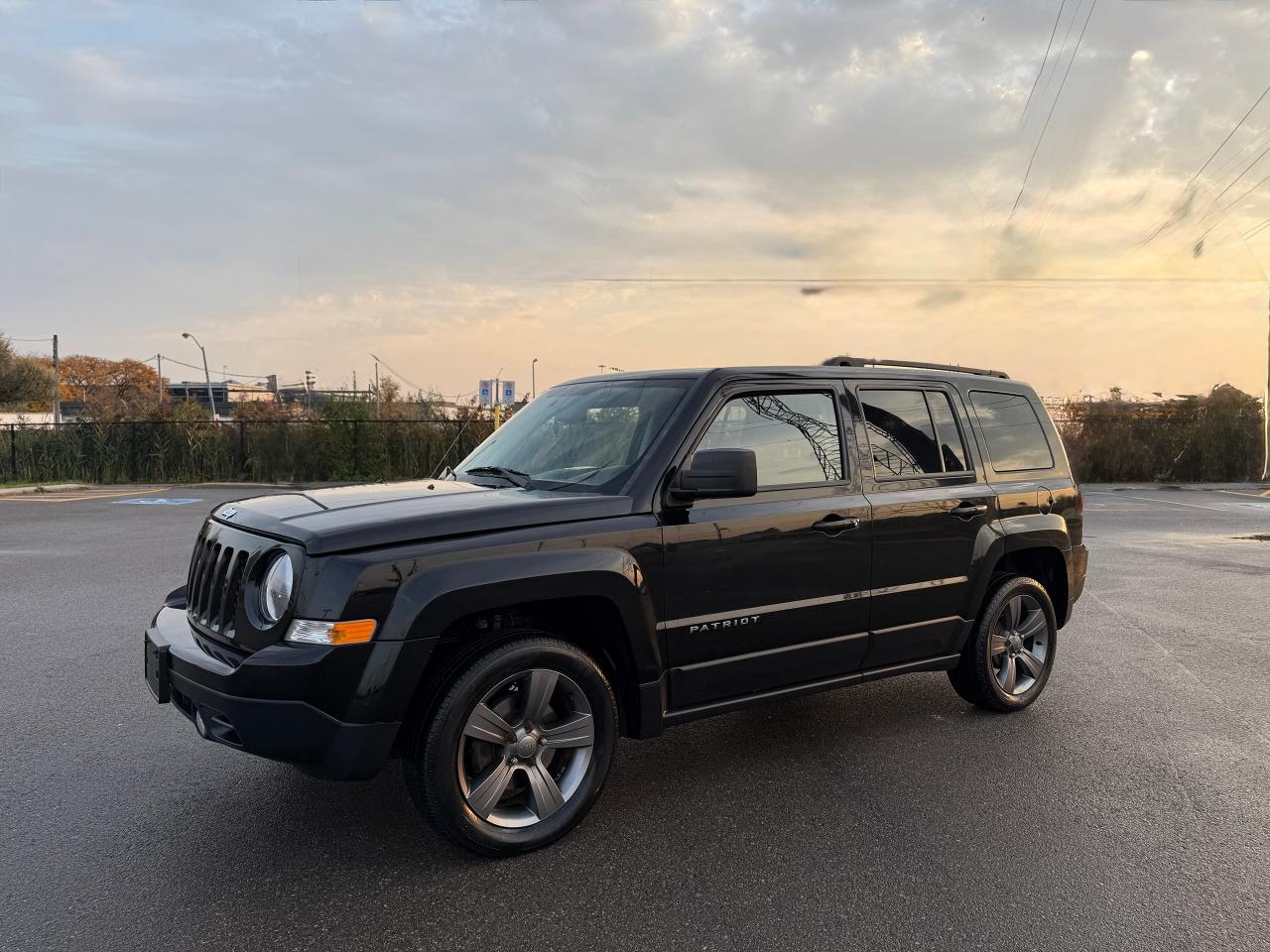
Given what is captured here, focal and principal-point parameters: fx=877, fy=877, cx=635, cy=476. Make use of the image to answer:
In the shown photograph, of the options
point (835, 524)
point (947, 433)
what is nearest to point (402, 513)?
point (835, 524)

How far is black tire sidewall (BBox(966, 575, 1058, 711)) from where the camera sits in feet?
16.0

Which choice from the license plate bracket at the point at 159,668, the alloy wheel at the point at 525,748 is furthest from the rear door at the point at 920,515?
the license plate bracket at the point at 159,668

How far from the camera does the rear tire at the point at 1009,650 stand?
4.88m

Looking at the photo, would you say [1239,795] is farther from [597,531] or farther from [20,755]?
[20,755]

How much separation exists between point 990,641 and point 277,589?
375cm

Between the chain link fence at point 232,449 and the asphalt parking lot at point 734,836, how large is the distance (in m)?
17.8

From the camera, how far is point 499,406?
924 inches

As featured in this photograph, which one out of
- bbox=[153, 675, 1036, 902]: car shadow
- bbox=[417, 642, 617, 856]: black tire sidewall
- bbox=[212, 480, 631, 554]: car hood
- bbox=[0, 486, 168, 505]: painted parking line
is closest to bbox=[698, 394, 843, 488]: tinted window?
bbox=[212, 480, 631, 554]: car hood

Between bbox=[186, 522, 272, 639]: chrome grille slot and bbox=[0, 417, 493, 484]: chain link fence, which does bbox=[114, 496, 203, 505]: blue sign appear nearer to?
bbox=[0, 417, 493, 484]: chain link fence

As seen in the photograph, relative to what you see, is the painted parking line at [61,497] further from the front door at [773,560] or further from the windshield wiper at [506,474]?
the front door at [773,560]

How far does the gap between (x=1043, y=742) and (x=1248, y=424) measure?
26.1 meters

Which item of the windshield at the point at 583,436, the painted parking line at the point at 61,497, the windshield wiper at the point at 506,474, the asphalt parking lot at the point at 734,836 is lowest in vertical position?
the asphalt parking lot at the point at 734,836

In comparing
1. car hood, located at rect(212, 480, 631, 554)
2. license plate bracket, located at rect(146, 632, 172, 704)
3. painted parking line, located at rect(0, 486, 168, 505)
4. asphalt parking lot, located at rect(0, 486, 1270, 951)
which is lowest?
asphalt parking lot, located at rect(0, 486, 1270, 951)

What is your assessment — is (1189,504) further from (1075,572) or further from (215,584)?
(215,584)
